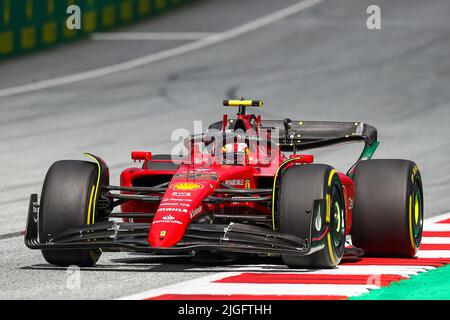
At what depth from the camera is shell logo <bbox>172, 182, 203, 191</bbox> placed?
10.1 metres

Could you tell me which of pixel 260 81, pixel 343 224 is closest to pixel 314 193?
pixel 343 224

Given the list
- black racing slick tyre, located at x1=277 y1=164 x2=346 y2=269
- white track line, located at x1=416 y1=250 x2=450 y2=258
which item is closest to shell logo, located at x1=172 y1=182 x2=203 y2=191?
black racing slick tyre, located at x1=277 y1=164 x2=346 y2=269

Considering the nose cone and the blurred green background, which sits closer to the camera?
the nose cone

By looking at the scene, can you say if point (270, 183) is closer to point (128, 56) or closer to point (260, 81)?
point (260, 81)

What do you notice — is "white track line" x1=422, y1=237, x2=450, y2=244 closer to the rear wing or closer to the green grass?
the rear wing

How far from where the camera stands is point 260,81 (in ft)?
86.8

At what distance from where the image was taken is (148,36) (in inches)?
1252

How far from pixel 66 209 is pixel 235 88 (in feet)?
51.0

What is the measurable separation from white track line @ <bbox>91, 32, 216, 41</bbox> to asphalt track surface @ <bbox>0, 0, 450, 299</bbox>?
44 centimetres

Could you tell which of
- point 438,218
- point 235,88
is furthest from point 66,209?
point 235,88

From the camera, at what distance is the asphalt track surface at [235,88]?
62.5ft
